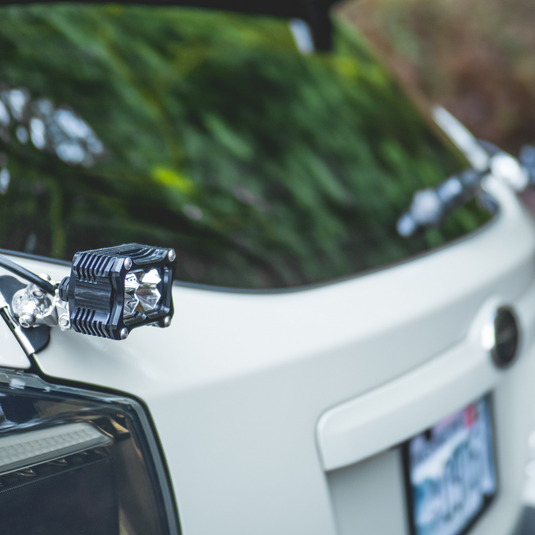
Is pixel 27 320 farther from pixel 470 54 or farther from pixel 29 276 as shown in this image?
pixel 470 54

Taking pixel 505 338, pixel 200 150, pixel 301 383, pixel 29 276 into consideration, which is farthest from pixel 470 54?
pixel 29 276

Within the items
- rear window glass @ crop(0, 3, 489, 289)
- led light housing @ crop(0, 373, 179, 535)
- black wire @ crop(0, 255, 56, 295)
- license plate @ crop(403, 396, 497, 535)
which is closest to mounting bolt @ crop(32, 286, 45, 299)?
black wire @ crop(0, 255, 56, 295)

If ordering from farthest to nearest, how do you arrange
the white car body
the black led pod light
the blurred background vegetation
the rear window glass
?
the blurred background vegetation
the rear window glass
the white car body
the black led pod light

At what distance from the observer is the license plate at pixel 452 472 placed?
122 cm

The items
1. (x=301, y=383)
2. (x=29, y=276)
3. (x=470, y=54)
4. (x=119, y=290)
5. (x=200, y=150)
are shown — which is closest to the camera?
(x=119, y=290)

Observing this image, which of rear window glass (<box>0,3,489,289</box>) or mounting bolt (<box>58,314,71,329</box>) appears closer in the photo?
mounting bolt (<box>58,314,71,329</box>)

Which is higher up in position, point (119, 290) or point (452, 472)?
point (119, 290)

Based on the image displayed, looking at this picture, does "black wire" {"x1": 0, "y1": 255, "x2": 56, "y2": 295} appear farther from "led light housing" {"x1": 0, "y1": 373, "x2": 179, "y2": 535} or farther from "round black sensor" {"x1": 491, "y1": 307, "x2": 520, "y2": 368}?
"round black sensor" {"x1": 491, "y1": 307, "x2": 520, "y2": 368}

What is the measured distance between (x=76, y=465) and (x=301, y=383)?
1.24 feet

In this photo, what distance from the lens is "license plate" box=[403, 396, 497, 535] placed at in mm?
1225

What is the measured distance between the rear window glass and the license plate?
1.32ft

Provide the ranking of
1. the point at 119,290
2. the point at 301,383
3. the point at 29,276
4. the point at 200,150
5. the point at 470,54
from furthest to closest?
the point at 470,54 < the point at 200,150 < the point at 301,383 < the point at 29,276 < the point at 119,290

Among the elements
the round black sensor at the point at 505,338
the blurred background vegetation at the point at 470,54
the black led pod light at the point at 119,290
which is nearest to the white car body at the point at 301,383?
the round black sensor at the point at 505,338

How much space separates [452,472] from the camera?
1346 millimetres
